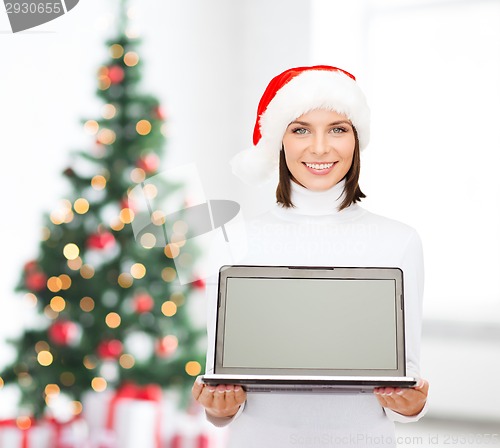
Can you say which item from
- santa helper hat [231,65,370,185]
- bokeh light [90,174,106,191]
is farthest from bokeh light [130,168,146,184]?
santa helper hat [231,65,370,185]

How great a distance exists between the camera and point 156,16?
11.6 ft

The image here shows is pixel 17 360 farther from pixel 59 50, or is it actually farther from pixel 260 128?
pixel 260 128

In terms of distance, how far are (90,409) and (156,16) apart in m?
2.01

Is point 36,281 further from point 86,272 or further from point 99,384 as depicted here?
point 99,384

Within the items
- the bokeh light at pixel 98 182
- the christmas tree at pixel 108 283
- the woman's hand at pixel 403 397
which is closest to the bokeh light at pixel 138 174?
the christmas tree at pixel 108 283

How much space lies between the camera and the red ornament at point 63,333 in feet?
8.43

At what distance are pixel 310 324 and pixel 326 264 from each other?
0.15m

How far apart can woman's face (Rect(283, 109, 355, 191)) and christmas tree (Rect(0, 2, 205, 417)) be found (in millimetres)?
1489

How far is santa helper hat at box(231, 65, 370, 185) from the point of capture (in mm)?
1262

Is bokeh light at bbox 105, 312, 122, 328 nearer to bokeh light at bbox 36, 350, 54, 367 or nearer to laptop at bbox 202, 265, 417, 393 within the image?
bokeh light at bbox 36, 350, 54, 367

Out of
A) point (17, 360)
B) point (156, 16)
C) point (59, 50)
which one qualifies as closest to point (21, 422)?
point (17, 360)

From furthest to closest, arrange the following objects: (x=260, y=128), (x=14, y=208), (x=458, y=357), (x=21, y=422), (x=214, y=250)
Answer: (x=458, y=357), (x=14, y=208), (x=21, y=422), (x=260, y=128), (x=214, y=250)

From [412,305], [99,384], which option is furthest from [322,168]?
[99,384]

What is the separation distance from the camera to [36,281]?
2.56m
